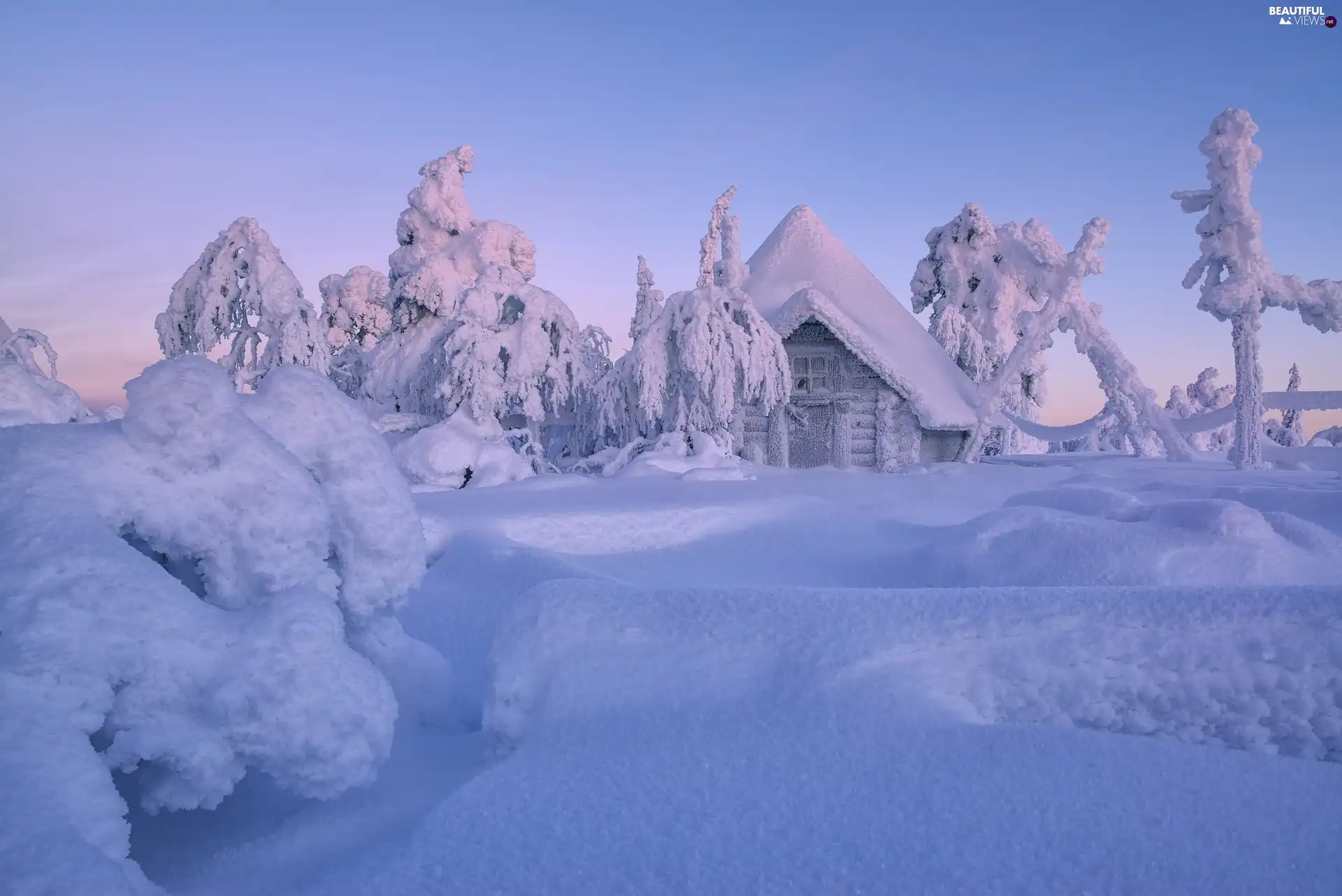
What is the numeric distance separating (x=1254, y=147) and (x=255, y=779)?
16303 mm

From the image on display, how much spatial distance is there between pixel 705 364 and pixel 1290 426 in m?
28.2

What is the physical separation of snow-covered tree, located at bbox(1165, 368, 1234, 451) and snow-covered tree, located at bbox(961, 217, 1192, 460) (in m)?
17.8

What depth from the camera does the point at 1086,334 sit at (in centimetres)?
Answer: 1415

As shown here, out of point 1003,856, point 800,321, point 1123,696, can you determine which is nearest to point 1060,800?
point 1003,856

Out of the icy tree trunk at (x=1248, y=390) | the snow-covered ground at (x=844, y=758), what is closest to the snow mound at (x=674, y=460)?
Answer: the snow-covered ground at (x=844, y=758)

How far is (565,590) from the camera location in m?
3.10

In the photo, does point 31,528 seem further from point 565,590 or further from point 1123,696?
point 1123,696

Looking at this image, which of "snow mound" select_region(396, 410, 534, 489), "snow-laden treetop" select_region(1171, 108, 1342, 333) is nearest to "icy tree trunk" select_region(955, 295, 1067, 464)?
"snow-laden treetop" select_region(1171, 108, 1342, 333)

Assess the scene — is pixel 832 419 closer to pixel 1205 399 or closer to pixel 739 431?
pixel 739 431

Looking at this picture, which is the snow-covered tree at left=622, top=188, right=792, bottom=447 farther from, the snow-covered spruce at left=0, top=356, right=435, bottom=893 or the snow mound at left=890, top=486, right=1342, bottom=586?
the snow-covered spruce at left=0, top=356, right=435, bottom=893

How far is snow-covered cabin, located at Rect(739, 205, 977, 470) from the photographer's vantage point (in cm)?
1477

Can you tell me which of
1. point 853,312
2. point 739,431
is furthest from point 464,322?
point 853,312

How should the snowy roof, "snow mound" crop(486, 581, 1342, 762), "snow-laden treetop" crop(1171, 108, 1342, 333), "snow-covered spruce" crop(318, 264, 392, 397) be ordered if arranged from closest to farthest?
1. "snow mound" crop(486, 581, 1342, 762)
2. "snow-laden treetop" crop(1171, 108, 1342, 333)
3. the snowy roof
4. "snow-covered spruce" crop(318, 264, 392, 397)

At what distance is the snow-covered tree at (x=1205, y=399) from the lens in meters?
29.4
